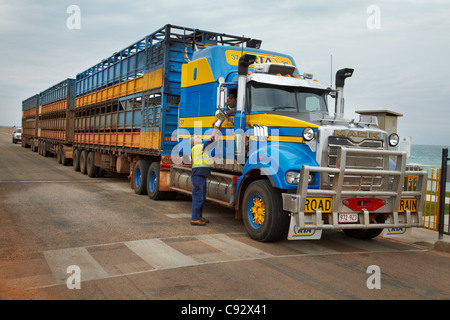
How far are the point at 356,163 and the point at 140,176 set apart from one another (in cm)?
788

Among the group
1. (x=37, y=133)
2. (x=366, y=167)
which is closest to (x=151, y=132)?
(x=366, y=167)

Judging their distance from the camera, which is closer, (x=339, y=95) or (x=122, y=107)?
(x=339, y=95)

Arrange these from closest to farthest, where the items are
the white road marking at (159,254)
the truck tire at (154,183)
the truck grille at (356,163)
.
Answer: the white road marking at (159,254) → the truck grille at (356,163) → the truck tire at (154,183)

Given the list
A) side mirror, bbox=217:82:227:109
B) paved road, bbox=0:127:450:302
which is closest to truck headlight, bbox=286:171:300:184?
paved road, bbox=0:127:450:302

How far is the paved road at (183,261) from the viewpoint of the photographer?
4.87 meters

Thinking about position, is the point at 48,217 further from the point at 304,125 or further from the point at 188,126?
the point at 304,125

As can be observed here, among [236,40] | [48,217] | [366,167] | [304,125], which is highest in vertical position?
[236,40]

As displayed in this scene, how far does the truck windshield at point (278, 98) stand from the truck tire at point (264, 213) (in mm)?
1550

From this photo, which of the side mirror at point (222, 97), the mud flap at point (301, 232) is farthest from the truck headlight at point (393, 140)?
the side mirror at point (222, 97)

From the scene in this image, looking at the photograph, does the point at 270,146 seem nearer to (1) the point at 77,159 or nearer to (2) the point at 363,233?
(2) the point at 363,233

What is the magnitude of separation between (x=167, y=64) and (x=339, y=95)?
4.91m

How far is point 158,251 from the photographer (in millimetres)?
6543

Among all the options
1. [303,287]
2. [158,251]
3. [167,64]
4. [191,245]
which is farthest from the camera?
[167,64]

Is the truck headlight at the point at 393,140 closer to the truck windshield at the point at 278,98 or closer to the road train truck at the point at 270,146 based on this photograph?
the road train truck at the point at 270,146
